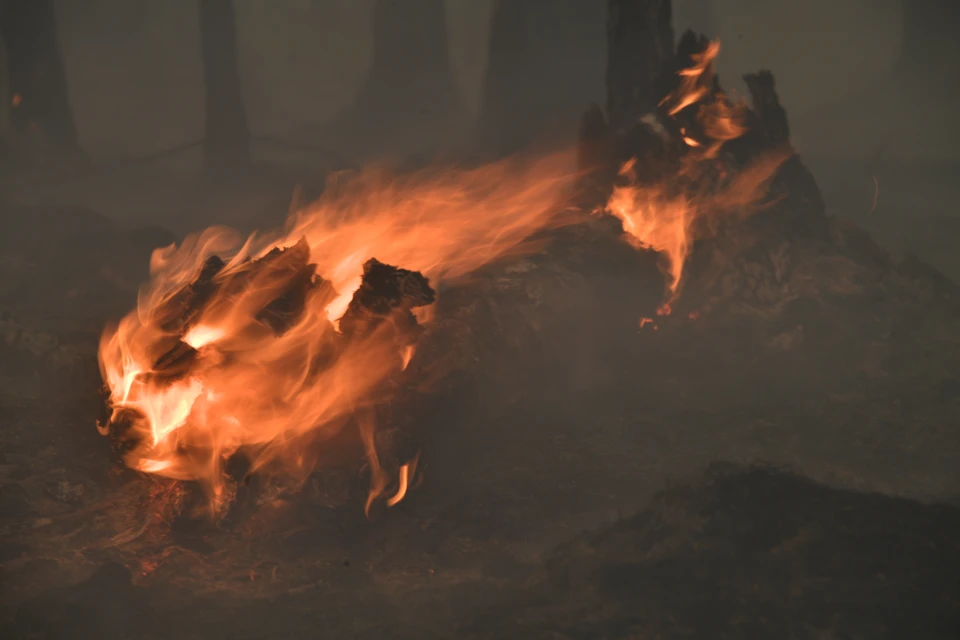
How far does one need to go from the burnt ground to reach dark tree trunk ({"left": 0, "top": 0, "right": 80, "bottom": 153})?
13.0 metres

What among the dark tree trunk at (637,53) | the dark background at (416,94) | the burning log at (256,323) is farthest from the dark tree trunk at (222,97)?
the burning log at (256,323)

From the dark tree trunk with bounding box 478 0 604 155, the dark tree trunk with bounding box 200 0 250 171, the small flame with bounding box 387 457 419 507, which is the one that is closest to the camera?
the small flame with bounding box 387 457 419 507

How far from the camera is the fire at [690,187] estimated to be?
15094 millimetres

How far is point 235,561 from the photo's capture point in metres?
8.20

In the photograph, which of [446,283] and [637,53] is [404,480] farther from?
[637,53]

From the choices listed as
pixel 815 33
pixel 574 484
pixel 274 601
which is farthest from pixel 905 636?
pixel 815 33

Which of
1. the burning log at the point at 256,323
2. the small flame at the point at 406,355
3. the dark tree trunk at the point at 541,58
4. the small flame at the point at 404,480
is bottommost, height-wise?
the small flame at the point at 404,480

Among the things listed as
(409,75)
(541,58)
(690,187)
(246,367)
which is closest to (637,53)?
(690,187)

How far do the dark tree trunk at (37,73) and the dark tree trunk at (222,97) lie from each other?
493cm

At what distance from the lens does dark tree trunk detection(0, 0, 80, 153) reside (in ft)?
80.3

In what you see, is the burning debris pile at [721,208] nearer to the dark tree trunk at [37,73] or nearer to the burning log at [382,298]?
the burning log at [382,298]

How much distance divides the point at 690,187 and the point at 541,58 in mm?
15472

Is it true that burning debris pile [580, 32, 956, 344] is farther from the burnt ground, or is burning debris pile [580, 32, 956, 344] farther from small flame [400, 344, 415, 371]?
small flame [400, 344, 415, 371]

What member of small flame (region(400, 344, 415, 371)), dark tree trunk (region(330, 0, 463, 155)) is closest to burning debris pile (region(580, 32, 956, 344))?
small flame (region(400, 344, 415, 371))
